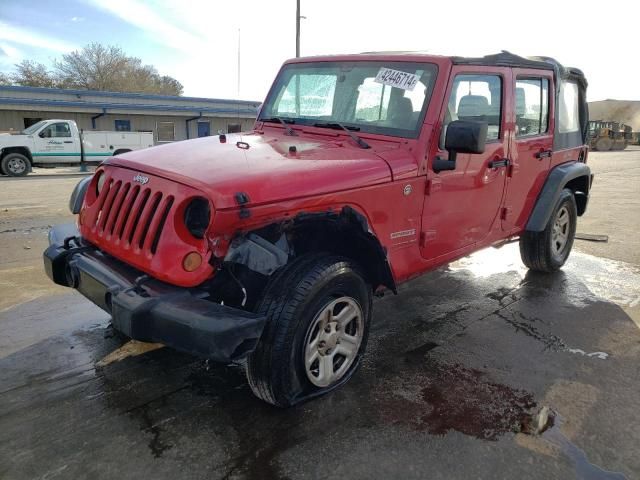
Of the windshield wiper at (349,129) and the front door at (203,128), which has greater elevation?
the front door at (203,128)

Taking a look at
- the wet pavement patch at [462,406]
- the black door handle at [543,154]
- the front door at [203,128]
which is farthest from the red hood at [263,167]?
the front door at [203,128]

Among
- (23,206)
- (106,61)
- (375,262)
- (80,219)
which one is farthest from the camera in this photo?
(106,61)

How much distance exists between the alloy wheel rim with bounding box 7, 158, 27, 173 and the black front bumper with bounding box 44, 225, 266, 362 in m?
17.2

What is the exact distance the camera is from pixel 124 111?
95.5ft

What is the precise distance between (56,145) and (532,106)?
18519 millimetres

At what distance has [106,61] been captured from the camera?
163ft

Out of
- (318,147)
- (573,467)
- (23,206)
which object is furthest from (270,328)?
(23,206)

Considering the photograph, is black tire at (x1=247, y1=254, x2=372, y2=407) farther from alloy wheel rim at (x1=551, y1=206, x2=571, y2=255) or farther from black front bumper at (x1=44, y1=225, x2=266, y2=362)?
alloy wheel rim at (x1=551, y1=206, x2=571, y2=255)

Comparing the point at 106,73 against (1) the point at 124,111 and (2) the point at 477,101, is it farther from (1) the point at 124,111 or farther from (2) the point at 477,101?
(2) the point at 477,101

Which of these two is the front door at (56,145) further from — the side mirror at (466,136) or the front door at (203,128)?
the side mirror at (466,136)

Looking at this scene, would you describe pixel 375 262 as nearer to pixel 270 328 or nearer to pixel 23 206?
pixel 270 328

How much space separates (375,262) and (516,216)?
214cm

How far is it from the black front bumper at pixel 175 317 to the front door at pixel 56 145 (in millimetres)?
18245

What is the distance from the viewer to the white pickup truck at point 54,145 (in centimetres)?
1719
